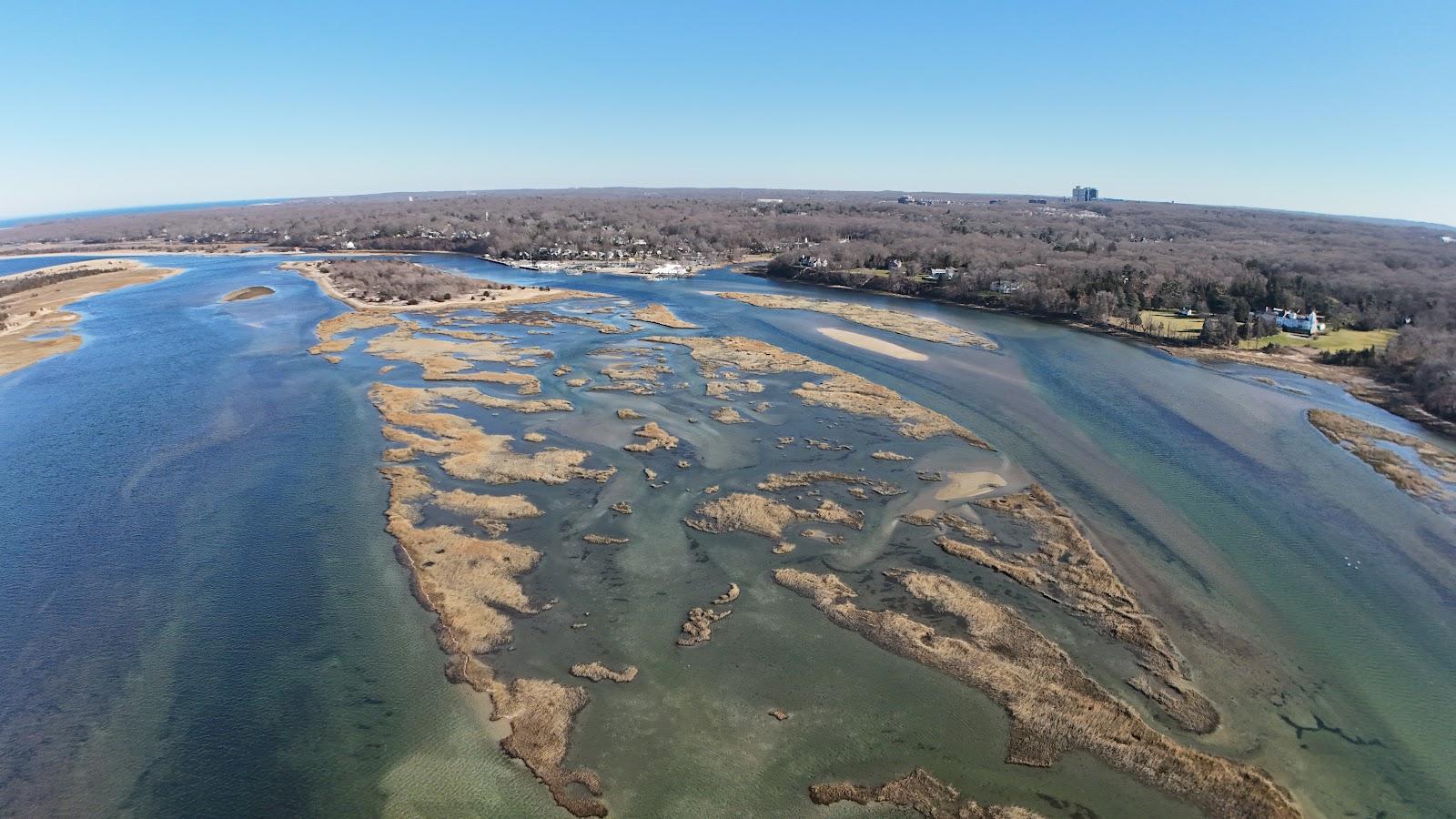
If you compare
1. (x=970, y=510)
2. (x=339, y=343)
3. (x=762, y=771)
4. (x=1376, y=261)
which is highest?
(x=1376, y=261)

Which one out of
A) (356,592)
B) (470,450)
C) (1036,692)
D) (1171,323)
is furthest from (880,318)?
(356,592)

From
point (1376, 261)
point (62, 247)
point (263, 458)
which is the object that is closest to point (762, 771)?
point (263, 458)

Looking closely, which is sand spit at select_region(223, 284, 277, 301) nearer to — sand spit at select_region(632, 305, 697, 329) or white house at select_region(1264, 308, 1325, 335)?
sand spit at select_region(632, 305, 697, 329)

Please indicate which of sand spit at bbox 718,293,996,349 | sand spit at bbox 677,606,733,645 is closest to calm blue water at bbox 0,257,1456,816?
sand spit at bbox 677,606,733,645

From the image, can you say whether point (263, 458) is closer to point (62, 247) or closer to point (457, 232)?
point (457, 232)

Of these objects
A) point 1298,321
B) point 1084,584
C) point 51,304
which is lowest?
point 1084,584

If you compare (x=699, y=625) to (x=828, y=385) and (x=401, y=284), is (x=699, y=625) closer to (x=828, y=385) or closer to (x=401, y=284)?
(x=828, y=385)

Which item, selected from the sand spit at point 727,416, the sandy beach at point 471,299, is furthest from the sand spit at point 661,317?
the sand spit at point 727,416
